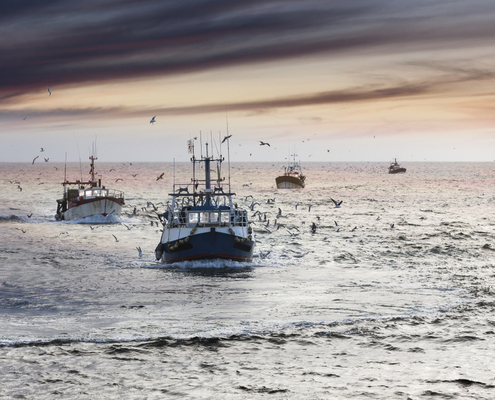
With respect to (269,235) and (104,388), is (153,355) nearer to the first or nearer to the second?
(104,388)

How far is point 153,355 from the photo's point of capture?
42.2 feet

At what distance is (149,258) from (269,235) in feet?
42.8

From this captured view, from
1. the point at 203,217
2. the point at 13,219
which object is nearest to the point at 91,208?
the point at 13,219

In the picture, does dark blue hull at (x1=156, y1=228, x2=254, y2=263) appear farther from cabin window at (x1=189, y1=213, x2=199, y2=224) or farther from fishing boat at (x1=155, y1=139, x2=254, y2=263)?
cabin window at (x1=189, y1=213, x2=199, y2=224)

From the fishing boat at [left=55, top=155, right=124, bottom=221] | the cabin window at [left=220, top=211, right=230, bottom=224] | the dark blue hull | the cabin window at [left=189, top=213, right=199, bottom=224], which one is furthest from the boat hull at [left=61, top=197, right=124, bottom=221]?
the dark blue hull

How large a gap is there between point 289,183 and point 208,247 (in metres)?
99.7

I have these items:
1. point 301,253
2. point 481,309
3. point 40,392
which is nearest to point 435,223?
point 301,253

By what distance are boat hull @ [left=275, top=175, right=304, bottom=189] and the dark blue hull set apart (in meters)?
98.0

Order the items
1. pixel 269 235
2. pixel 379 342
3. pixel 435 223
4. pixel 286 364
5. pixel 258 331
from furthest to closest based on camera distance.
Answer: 1. pixel 435 223
2. pixel 269 235
3. pixel 258 331
4. pixel 379 342
5. pixel 286 364

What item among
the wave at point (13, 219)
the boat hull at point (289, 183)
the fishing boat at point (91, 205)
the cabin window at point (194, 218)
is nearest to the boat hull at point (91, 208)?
the fishing boat at point (91, 205)

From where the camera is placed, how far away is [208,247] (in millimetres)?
27766

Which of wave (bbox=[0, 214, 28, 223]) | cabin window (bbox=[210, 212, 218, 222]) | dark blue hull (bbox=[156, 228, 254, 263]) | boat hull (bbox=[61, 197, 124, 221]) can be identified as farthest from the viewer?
wave (bbox=[0, 214, 28, 223])

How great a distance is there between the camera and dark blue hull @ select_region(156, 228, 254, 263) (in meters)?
27.7

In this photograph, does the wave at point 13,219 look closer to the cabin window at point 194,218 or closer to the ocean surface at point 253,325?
the ocean surface at point 253,325
